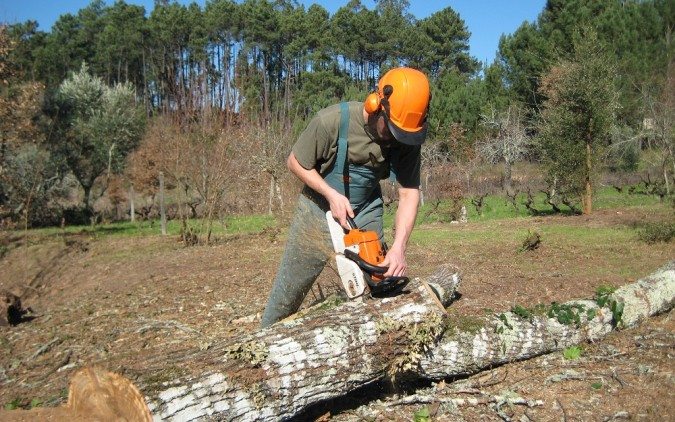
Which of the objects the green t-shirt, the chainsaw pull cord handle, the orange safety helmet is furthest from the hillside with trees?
the orange safety helmet

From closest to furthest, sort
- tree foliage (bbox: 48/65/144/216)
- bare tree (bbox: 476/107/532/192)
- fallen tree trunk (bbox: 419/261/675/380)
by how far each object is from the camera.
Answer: fallen tree trunk (bbox: 419/261/675/380) → tree foliage (bbox: 48/65/144/216) → bare tree (bbox: 476/107/532/192)

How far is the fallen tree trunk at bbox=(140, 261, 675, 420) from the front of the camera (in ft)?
8.54

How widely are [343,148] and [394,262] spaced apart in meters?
0.84

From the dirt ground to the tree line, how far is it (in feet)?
8.03

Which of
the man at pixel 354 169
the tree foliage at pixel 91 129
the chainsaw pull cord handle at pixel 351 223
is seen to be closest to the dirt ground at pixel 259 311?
the man at pixel 354 169

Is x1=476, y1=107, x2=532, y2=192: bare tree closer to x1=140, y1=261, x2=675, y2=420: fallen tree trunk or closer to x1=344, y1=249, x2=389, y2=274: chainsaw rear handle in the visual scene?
x1=140, y1=261, x2=675, y2=420: fallen tree trunk

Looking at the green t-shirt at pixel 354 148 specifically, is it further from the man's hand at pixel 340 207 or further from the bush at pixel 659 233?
the bush at pixel 659 233

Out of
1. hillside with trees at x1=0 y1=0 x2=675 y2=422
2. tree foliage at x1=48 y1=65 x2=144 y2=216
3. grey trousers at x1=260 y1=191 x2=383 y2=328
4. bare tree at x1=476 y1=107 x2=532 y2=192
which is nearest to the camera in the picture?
hillside with trees at x1=0 y1=0 x2=675 y2=422

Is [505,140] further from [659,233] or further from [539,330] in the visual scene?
[539,330]

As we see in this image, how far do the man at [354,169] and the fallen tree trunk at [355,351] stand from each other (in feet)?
1.11

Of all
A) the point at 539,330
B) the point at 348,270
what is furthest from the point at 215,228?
the point at 348,270

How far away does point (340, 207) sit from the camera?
129 inches

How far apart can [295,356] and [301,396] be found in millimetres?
215

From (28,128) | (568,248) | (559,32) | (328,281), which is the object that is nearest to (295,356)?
(328,281)
